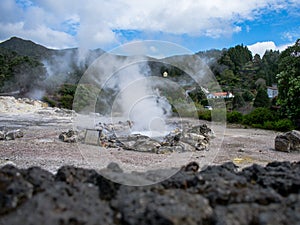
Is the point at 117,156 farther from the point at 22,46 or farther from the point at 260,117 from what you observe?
the point at 22,46

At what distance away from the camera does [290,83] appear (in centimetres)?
1644

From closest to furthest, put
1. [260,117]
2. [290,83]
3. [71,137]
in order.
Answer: [71,137] < [290,83] < [260,117]

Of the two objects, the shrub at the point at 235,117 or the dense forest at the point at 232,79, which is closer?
the dense forest at the point at 232,79

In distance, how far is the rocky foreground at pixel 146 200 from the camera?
2262 millimetres

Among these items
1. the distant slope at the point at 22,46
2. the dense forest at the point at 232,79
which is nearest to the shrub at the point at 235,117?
the dense forest at the point at 232,79

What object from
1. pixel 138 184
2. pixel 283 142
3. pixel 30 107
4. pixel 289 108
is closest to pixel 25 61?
pixel 30 107

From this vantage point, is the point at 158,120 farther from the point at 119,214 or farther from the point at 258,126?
the point at 119,214

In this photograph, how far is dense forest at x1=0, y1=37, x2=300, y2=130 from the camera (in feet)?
56.2

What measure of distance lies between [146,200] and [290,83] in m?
16.3

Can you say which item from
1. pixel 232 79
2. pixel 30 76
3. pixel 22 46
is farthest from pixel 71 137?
pixel 22 46

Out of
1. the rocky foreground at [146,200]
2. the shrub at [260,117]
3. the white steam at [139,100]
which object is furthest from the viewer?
the shrub at [260,117]

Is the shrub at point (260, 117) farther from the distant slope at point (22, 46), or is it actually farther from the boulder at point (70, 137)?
the distant slope at point (22, 46)

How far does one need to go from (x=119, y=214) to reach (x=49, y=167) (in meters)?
4.73

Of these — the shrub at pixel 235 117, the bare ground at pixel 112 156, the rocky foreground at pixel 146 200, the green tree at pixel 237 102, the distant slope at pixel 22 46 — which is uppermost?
the distant slope at pixel 22 46
